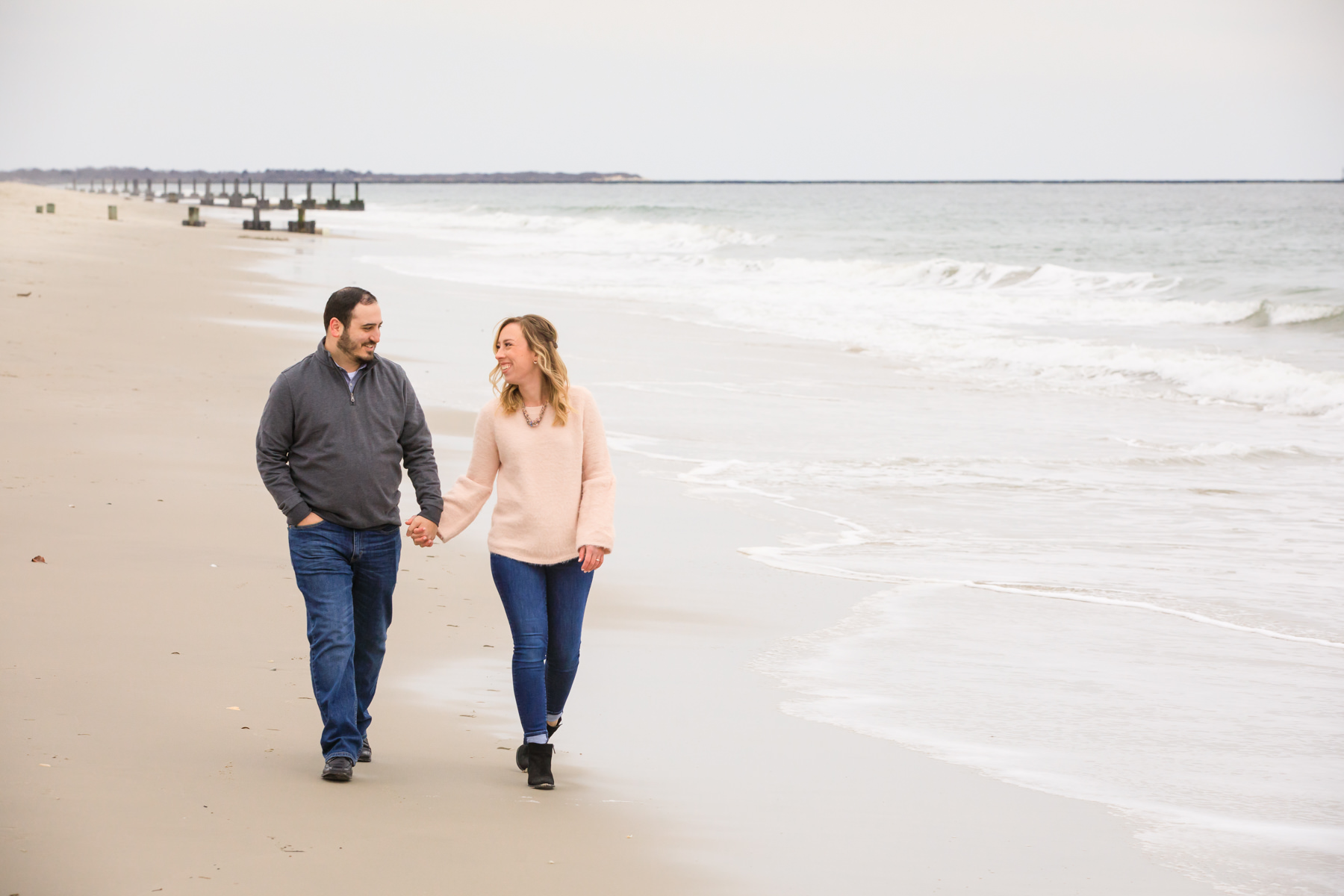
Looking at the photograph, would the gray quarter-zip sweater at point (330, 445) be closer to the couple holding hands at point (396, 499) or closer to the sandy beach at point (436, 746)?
the couple holding hands at point (396, 499)

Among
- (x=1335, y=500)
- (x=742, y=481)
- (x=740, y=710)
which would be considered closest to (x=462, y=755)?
(x=740, y=710)

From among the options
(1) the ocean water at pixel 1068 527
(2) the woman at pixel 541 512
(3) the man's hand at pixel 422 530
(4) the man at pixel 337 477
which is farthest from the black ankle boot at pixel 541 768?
(1) the ocean water at pixel 1068 527

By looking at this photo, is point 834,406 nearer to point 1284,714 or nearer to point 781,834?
point 1284,714

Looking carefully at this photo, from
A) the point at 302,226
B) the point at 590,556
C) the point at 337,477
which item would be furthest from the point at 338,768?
the point at 302,226

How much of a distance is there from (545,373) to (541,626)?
0.78m

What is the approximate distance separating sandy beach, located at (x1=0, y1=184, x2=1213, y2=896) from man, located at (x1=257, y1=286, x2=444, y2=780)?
0.34 m

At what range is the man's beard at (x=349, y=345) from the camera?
166 inches

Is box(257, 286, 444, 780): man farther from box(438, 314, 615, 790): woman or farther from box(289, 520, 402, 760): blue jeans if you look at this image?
box(438, 314, 615, 790): woman

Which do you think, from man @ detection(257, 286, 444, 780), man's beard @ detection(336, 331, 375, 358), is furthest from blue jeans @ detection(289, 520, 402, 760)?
man's beard @ detection(336, 331, 375, 358)

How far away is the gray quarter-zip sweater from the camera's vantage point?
13.9 ft

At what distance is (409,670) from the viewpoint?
5387 mm

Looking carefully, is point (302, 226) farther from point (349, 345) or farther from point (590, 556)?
point (590, 556)

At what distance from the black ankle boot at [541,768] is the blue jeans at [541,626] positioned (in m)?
0.05

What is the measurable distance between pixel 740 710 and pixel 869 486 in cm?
462
